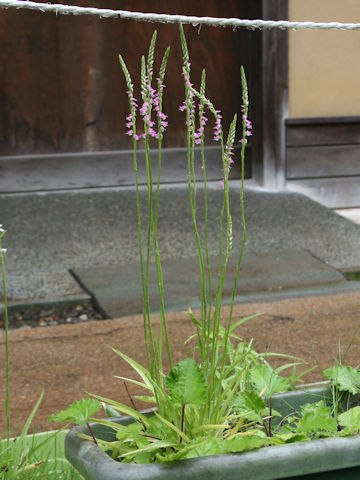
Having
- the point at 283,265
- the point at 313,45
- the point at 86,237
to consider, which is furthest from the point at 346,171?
the point at 86,237

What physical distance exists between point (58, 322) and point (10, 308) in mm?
247

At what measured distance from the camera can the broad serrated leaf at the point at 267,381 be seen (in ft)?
5.09

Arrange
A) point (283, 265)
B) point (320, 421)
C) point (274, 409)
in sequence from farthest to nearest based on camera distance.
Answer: point (283, 265), point (274, 409), point (320, 421)

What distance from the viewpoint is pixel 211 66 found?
607 centimetres

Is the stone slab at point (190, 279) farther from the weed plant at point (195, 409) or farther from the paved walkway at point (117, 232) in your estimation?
the weed plant at point (195, 409)

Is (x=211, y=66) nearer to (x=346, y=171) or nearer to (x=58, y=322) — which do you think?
(x=346, y=171)

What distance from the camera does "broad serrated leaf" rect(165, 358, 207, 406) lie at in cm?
132

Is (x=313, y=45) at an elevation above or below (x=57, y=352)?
above

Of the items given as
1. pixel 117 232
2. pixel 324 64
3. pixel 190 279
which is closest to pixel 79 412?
pixel 190 279

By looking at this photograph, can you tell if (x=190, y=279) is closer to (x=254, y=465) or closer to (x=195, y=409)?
(x=195, y=409)

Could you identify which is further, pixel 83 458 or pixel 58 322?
pixel 58 322

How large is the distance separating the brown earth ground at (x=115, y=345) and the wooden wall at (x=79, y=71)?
2.31 meters

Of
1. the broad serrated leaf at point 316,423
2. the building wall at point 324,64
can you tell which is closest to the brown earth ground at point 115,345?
the broad serrated leaf at point 316,423

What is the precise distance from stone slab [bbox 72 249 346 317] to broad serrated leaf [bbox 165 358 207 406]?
8.38 ft
